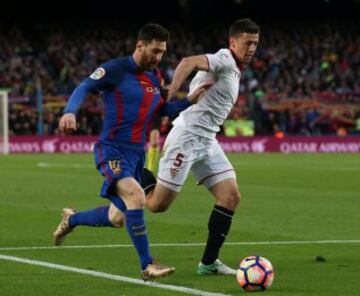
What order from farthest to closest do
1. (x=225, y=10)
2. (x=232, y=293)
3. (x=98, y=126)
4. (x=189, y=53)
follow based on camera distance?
(x=225, y=10) → (x=189, y=53) → (x=98, y=126) → (x=232, y=293)

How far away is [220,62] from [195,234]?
398 cm

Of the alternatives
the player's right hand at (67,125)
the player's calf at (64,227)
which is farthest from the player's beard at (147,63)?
the player's calf at (64,227)

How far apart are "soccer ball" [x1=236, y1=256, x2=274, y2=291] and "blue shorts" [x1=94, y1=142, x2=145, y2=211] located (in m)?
1.23

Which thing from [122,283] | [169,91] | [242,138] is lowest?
[242,138]

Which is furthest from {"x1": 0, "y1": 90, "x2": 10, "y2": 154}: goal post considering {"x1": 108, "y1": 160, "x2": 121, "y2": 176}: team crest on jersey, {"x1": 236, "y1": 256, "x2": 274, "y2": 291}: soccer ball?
{"x1": 236, "y1": 256, "x2": 274, "y2": 291}: soccer ball

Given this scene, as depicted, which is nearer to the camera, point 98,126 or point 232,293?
point 232,293

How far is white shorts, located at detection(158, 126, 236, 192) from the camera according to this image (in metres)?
9.97

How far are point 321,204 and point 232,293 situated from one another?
9.65 metres

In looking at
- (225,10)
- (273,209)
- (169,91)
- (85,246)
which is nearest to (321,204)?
(273,209)

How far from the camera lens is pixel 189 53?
160 ft

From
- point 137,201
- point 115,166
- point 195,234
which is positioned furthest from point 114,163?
point 195,234

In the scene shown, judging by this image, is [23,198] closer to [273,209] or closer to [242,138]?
[273,209]

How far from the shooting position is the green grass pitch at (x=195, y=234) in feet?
29.0

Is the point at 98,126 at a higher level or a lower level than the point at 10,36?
lower
